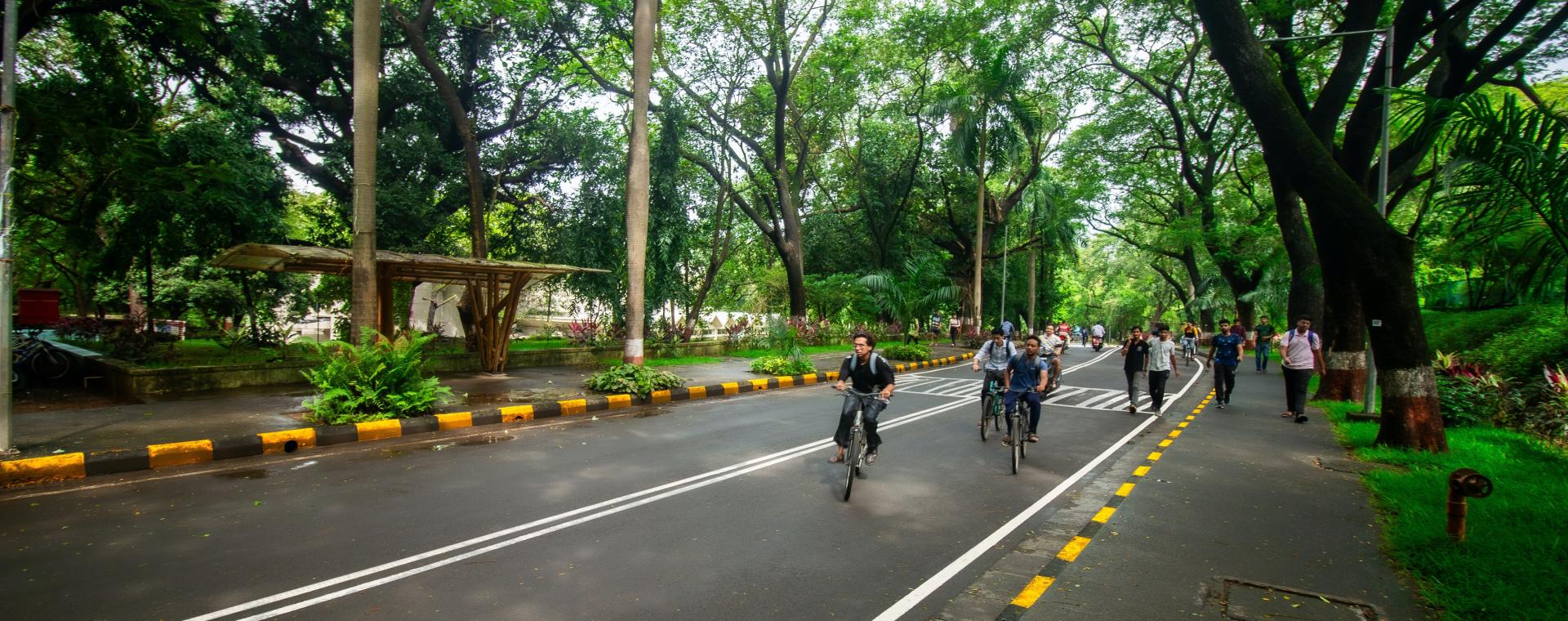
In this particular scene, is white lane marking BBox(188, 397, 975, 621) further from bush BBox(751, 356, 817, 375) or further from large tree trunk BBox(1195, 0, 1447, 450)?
bush BBox(751, 356, 817, 375)

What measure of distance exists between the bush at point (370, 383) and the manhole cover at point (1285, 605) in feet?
29.3

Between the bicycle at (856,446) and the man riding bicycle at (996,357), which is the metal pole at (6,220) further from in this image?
the man riding bicycle at (996,357)

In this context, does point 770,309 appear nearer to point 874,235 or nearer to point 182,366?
point 874,235

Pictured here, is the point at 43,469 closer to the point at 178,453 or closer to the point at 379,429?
the point at 178,453

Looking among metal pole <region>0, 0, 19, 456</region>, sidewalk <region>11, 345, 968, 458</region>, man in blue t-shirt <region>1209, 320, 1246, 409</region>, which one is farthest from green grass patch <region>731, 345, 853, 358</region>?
metal pole <region>0, 0, 19, 456</region>

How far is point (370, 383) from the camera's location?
906cm

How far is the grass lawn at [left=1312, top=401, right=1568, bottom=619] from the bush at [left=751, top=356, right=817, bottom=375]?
10535mm

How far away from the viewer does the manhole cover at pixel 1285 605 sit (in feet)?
12.4

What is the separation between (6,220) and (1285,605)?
10.5m

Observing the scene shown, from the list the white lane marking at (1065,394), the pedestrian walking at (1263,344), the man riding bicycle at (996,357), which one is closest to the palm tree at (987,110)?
the pedestrian walking at (1263,344)

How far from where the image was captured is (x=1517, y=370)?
11.2m

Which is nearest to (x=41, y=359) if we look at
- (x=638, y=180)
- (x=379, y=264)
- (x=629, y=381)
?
(x=379, y=264)

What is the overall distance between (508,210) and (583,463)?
15.8 m

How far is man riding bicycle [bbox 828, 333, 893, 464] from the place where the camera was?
6.59 meters
